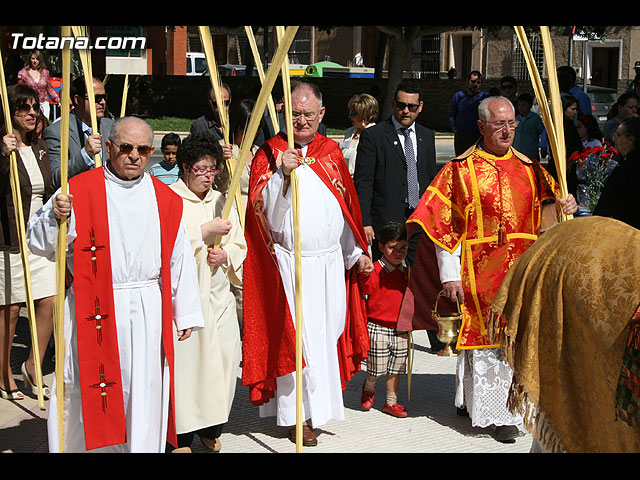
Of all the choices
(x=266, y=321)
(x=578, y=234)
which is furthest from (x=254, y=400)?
(x=578, y=234)

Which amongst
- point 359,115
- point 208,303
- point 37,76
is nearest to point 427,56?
point 37,76

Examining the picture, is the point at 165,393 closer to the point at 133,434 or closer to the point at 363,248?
the point at 133,434

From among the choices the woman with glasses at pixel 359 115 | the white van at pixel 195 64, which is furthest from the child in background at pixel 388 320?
the white van at pixel 195 64

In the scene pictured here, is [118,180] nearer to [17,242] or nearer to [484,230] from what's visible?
[17,242]

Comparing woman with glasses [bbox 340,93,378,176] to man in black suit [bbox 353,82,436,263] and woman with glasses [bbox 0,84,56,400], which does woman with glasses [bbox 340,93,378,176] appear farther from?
woman with glasses [bbox 0,84,56,400]

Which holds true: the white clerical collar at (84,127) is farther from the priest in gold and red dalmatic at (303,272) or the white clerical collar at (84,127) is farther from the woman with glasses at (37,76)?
the woman with glasses at (37,76)

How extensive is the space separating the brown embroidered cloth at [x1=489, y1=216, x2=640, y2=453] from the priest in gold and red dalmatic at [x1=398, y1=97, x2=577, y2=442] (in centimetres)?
164

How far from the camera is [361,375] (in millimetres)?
7277

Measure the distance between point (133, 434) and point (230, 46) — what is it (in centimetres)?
4638

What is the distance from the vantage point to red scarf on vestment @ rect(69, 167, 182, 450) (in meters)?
4.50

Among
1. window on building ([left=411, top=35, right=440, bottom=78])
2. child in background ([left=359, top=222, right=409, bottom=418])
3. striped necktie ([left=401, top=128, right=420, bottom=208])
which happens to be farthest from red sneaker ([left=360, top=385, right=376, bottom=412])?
window on building ([left=411, top=35, right=440, bottom=78])

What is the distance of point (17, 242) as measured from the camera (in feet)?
21.1

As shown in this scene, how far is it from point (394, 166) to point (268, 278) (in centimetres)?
189

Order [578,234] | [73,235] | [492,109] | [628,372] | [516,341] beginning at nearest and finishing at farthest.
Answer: [628,372] < [578,234] < [516,341] < [73,235] < [492,109]
